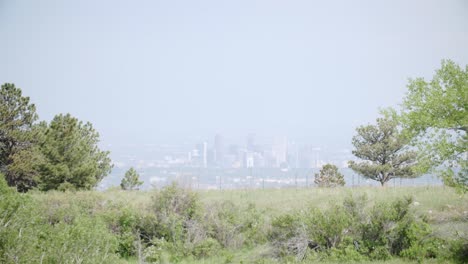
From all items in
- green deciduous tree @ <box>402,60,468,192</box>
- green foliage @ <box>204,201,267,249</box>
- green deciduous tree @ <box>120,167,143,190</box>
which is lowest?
green foliage @ <box>204,201,267,249</box>

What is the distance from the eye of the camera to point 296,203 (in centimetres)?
2898

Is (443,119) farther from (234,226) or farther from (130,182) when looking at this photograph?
(130,182)

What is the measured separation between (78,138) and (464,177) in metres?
25.4

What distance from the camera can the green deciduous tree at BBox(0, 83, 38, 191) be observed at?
3275 centimetres

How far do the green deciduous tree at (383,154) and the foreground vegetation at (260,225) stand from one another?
39.0ft

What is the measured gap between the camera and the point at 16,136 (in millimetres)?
33531

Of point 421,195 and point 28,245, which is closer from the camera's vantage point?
point 28,245

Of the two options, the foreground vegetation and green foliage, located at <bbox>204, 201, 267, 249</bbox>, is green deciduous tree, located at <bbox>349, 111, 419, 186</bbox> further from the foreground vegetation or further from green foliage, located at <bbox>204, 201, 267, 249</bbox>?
green foliage, located at <bbox>204, 201, 267, 249</bbox>

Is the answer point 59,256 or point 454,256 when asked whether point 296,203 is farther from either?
point 59,256

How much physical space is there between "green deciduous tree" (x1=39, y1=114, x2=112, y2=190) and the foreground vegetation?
14.8ft

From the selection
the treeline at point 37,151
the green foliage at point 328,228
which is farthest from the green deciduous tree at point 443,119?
the treeline at point 37,151

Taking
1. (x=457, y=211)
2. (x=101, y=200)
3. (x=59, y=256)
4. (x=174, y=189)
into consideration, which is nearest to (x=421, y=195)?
(x=457, y=211)

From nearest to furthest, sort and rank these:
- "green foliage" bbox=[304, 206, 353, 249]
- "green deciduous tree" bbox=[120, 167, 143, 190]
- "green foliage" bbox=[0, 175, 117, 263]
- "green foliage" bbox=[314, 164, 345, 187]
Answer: "green foliage" bbox=[0, 175, 117, 263], "green foliage" bbox=[304, 206, 353, 249], "green deciduous tree" bbox=[120, 167, 143, 190], "green foliage" bbox=[314, 164, 345, 187]

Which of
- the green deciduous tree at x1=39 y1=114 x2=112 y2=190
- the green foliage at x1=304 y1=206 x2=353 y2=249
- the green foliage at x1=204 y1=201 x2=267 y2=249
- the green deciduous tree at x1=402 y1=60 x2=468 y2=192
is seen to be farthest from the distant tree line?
the green deciduous tree at x1=39 y1=114 x2=112 y2=190
